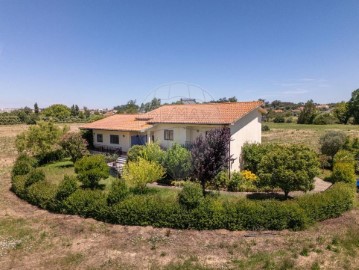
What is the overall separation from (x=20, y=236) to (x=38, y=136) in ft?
53.0

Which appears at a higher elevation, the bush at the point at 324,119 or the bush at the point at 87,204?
the bush at the point at 324,119

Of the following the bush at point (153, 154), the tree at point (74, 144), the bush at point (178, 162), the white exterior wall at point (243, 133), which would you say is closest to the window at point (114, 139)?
the tree at point (74, 144)

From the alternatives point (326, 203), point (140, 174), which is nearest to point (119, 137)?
point (140, 174)

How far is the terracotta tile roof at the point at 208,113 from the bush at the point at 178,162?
3624 millimetres

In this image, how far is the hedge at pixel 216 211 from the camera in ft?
42.2

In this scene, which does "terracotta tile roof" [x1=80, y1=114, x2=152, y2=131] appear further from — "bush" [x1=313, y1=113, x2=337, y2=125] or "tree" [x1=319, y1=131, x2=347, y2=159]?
"bush" [x1=313, y1=113, x2=337, y2=125]

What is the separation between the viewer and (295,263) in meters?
10.2

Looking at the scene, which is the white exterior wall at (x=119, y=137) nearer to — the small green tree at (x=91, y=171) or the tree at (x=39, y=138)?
the tree at (x=39, y=138)

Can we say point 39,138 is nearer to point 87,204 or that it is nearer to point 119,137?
point 119,137

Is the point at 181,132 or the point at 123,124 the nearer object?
the point at 181,132

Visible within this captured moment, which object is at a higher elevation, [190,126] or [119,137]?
[190,126]

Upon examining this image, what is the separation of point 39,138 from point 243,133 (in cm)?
2031

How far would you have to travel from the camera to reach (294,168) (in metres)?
15.5

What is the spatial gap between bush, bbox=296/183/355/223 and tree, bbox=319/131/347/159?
39.8ft
